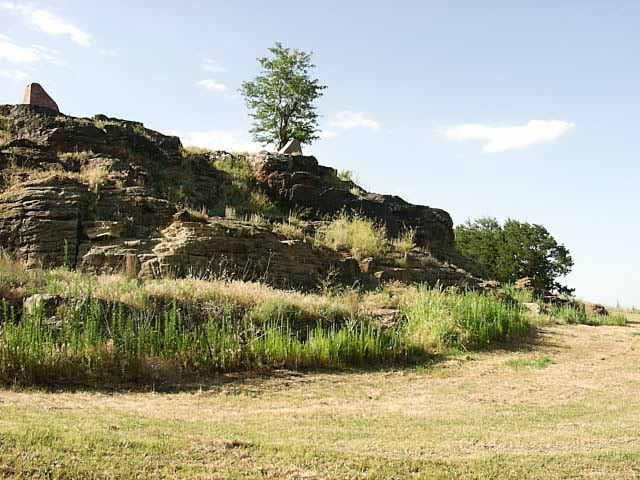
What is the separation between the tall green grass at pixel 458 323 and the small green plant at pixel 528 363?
1099mm

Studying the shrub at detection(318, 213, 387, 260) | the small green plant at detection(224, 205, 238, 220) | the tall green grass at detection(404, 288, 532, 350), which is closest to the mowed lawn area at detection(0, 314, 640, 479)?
the tall green grass at detection(404, 288, 532, 350)

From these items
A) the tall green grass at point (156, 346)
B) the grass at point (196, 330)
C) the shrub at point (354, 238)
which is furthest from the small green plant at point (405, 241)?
the tall green grass at point (156, 346)

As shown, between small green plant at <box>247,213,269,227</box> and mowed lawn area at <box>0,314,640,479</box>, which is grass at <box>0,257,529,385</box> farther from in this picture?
small green plant at <box>247,213,269,227</box>

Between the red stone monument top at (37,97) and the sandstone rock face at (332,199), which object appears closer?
the sandstone rock face at (332,199)

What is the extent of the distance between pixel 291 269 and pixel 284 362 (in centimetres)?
535

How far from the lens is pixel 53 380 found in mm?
8141

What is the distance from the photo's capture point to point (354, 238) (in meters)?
17.8

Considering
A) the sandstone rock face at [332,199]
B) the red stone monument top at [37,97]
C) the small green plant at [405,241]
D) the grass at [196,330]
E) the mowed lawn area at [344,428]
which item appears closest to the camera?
the mowed lawn area at [344,428]

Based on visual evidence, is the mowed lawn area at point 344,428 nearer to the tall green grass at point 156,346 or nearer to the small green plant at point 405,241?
the tall green grass at point 156,346

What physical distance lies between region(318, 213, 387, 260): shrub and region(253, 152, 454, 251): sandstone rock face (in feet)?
5.22

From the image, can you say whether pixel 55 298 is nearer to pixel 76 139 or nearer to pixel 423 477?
pixel 423 477

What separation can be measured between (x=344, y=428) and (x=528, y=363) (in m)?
5.50

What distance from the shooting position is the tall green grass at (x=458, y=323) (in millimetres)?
11859

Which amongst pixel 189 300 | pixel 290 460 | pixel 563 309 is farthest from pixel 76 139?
pixel 290 460
